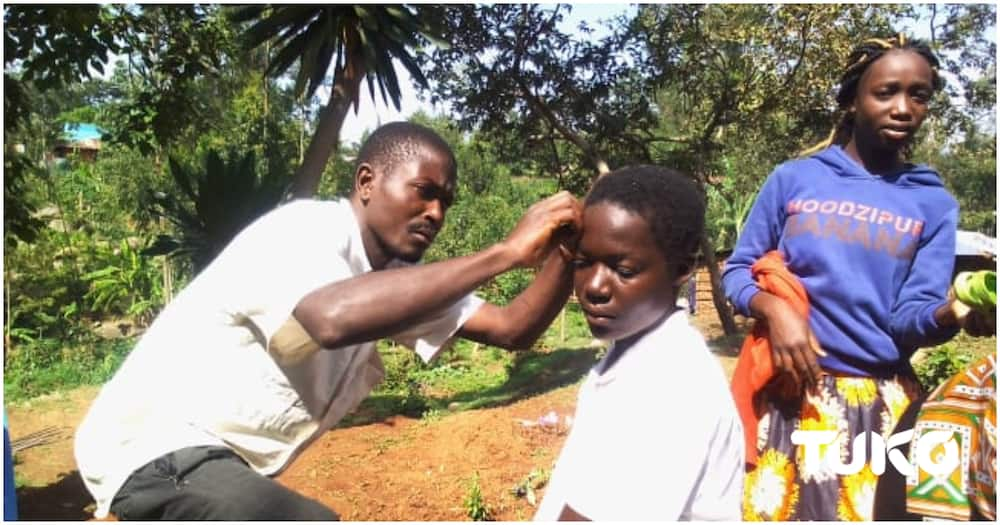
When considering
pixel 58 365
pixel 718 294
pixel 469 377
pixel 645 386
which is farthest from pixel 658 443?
pixel 58 365

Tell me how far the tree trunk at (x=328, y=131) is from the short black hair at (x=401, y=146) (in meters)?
4.56

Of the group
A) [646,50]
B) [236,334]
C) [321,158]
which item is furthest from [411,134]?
[646,50]

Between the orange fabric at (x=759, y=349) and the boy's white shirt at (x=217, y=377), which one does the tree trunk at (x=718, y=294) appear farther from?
the boy's white shirt at (x=217, y=377)

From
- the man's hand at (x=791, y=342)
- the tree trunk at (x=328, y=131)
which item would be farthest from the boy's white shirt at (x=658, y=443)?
the tree trunk at (x=328, y=131)

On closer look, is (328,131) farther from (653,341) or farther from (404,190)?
(653,341)

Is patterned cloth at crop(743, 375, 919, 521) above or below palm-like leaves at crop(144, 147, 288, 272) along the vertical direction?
below

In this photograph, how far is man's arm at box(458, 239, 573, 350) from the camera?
1.93 meters

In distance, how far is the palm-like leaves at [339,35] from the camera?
7.07m

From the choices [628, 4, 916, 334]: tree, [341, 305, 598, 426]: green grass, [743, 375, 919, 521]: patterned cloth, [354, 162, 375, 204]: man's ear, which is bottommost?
[341, 305, 598, 426]: green grass

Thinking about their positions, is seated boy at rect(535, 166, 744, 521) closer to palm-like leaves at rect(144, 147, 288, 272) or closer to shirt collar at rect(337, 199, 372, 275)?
shirt collar at rect(337, 199, 372, 275)

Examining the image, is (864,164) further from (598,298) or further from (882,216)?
(598,298)

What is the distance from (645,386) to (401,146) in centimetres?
83

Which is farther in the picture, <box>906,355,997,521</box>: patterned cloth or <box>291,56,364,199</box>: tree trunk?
<box>291,56,364,199</box>: tree trunk

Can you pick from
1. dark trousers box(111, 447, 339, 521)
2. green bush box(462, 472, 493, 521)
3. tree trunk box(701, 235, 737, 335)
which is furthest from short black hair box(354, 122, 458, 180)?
tree trunk box(701, 235, 737, 335)
